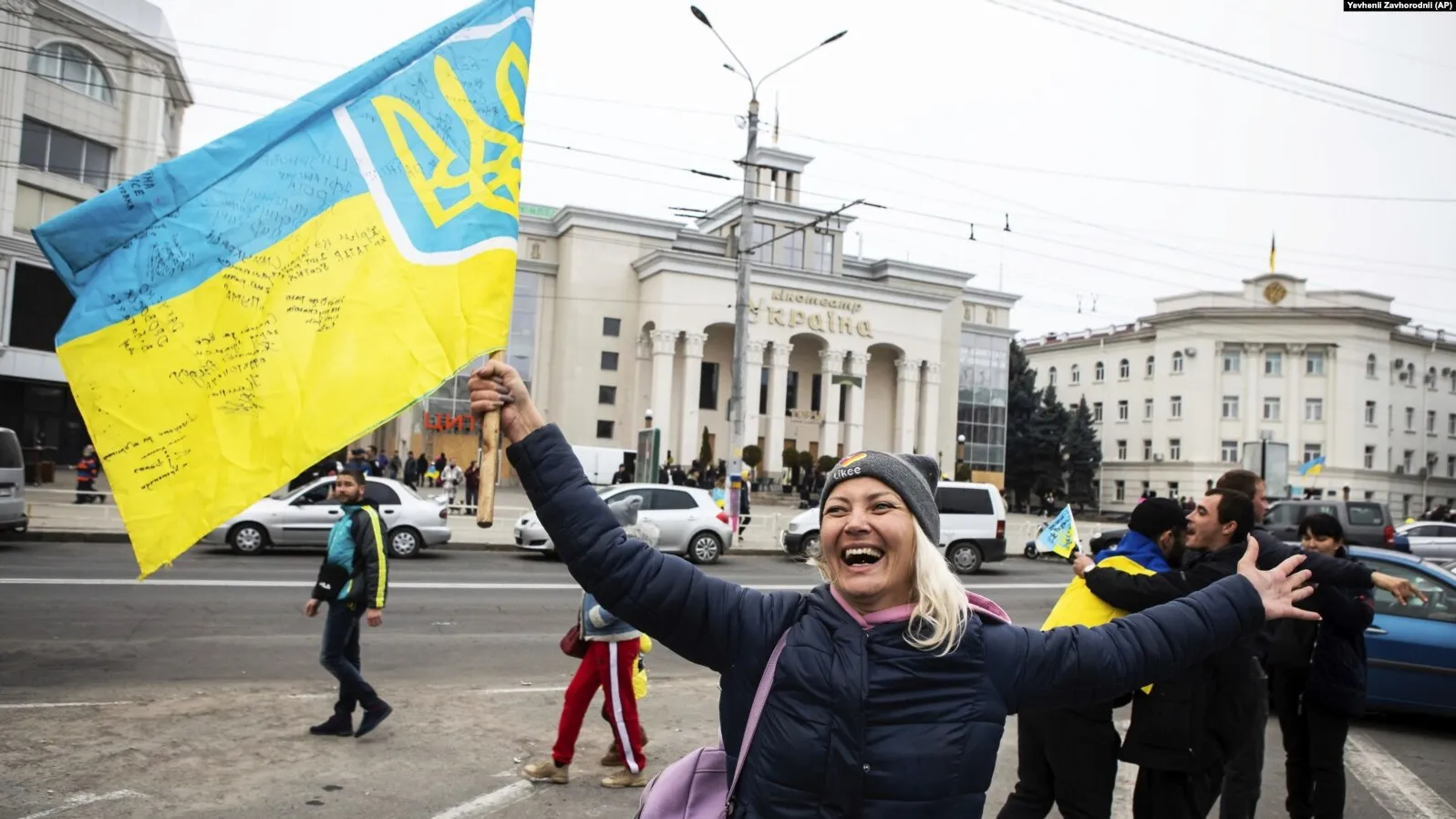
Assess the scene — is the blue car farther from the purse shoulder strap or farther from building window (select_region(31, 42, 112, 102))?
building window (select_region(31, 42, 112, 102))

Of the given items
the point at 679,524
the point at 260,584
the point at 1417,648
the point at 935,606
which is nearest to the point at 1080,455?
the point at 679,524

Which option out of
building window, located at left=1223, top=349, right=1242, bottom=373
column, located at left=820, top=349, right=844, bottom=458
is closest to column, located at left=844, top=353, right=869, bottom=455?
column, located at left=820, top=349, right=844, bottom=458

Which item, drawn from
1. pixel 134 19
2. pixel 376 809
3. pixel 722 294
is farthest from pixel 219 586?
pixel 722 294

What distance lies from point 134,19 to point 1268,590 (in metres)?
44.1

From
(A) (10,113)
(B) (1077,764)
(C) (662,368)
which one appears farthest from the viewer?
(C) (662,368)

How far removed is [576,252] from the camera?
5616cm

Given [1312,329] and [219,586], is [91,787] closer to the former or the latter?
[219,586]

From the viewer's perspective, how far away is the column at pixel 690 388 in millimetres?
55250

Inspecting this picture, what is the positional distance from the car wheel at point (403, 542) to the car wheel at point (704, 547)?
17.6ft

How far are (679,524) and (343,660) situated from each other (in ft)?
45.3

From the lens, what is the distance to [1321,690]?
5285 mm

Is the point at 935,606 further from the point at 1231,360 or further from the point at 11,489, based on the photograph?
the point at 1231,360

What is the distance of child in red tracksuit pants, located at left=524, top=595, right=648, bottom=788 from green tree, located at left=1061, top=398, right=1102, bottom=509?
66042 mm

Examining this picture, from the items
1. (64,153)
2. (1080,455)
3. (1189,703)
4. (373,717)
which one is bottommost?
(373,717)
